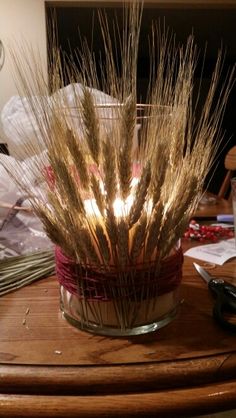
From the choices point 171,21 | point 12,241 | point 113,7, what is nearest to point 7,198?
point 12,241

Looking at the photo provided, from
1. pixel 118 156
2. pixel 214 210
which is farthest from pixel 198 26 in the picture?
pixel 118 156

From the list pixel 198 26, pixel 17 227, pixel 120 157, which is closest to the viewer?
pixel 120 157

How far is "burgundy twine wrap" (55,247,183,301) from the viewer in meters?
0.51

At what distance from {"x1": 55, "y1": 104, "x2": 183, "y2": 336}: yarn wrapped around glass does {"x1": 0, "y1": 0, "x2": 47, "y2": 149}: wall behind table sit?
184 cm

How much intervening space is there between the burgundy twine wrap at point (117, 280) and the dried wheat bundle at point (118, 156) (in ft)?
0.04

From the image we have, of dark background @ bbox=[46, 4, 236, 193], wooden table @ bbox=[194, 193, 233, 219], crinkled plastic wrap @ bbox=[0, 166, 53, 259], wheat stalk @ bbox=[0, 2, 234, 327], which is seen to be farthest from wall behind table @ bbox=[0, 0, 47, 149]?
wheat stalk @ bbox=[0, 2, 234, 327]

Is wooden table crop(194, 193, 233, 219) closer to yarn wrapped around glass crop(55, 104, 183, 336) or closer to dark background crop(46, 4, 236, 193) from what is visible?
yarn wrapped around glass crop(55, 104, 183, 336)

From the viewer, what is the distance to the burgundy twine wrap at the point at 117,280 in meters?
0.51

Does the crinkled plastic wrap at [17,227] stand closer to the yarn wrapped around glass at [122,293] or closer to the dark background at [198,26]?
the yarn wrapped around glass at [122,293]

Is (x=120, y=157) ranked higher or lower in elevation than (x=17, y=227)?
higher

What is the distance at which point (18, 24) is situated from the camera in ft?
7.36

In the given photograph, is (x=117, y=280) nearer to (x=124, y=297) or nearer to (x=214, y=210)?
(x=124, y=297)

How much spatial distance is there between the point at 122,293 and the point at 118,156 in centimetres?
16

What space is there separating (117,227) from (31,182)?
6.2 inches
